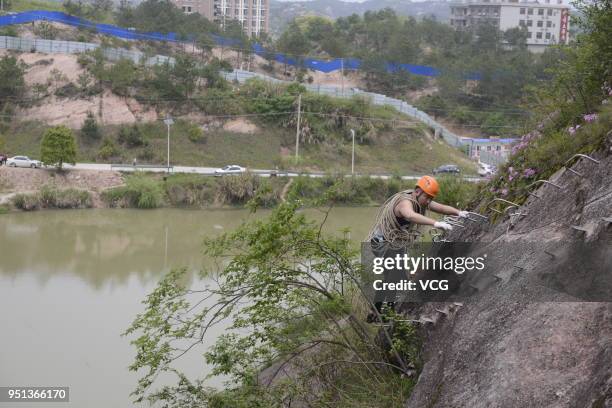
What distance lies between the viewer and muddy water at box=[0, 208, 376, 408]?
39.4 ft

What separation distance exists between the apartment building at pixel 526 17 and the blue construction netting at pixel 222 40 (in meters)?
21.0

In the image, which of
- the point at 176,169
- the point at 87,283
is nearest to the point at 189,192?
the point at 176,169

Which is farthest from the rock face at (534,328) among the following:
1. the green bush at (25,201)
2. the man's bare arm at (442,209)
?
the green bush at (25,201)

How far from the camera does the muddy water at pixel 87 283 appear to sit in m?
12.0

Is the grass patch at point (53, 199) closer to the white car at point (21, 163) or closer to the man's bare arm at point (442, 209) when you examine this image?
the white car at point (21, 163)

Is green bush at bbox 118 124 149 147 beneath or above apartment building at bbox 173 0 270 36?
beneath

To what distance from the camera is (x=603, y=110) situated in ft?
23.3

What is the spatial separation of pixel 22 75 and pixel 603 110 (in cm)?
3410

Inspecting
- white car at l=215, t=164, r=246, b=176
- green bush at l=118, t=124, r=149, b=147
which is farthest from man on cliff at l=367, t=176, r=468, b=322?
green bush at l=118, t=124, r=149, b=147

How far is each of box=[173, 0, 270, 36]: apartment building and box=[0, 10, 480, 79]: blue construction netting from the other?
92.4 feet

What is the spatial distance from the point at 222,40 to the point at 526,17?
32841mm

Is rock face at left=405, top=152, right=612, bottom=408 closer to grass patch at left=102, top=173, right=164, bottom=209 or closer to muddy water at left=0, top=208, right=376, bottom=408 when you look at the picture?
muddy water at left=0, top=208, right=376, bottom=408

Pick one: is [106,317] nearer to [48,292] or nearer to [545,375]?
[48,292]

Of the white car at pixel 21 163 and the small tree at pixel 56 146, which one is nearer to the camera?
the small tree at pixel 56 146
